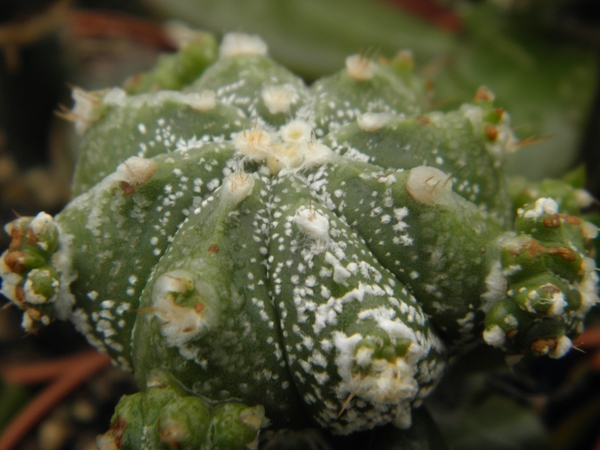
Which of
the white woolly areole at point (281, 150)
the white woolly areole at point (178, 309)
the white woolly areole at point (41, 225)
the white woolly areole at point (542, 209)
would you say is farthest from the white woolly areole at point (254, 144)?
the white woolly areole at point (542, 209)

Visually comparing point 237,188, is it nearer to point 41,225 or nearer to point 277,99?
point 277,99

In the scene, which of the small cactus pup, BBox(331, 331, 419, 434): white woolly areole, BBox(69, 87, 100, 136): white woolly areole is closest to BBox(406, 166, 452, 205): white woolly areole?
the small cactus pup

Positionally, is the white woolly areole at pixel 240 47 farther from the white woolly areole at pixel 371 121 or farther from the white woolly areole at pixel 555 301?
the white woolly areole at pixel 555 301

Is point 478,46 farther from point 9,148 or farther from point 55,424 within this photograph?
point 55,424

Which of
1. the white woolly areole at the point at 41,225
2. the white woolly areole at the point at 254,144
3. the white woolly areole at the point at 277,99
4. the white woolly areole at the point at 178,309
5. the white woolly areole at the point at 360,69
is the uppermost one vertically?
the white woolly areole at the point at 360,69

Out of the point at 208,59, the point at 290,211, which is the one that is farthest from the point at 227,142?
the point at 208,59

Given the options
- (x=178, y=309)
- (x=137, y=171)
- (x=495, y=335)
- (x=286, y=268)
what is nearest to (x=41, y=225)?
(x=137, y=171)
